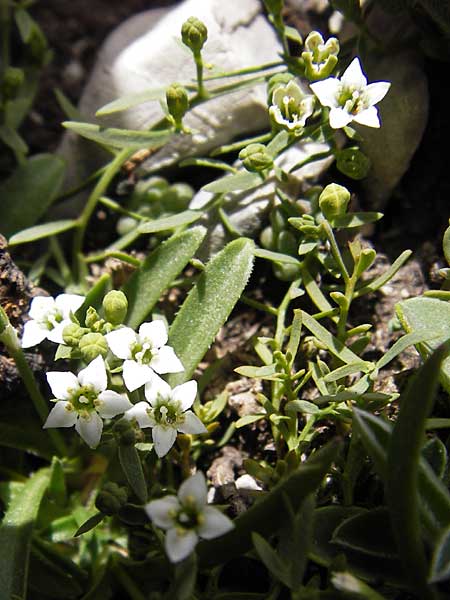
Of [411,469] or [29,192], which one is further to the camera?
[29,192]

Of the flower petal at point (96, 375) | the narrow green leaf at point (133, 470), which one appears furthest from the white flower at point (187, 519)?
the flower petal at point (96, 375)

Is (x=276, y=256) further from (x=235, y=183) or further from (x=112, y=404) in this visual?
(x=112, y=404)

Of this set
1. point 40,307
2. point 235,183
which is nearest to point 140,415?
point 40,307

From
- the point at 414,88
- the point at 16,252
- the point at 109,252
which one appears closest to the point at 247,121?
the point at 414,88

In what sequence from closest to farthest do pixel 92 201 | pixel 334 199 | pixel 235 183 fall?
pixel 334 199 → pixel 235 183 → pixel 92 201

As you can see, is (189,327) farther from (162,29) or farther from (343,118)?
(162,29)

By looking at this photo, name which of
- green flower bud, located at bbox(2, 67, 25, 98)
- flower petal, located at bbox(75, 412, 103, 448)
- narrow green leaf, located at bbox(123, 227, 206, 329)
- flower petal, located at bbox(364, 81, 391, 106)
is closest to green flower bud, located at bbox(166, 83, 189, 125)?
narrow green leaf, located at bbox(123, 227, 206, 329)

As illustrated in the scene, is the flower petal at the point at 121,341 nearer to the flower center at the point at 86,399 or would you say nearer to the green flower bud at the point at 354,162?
the flower center at the point at 86,399
